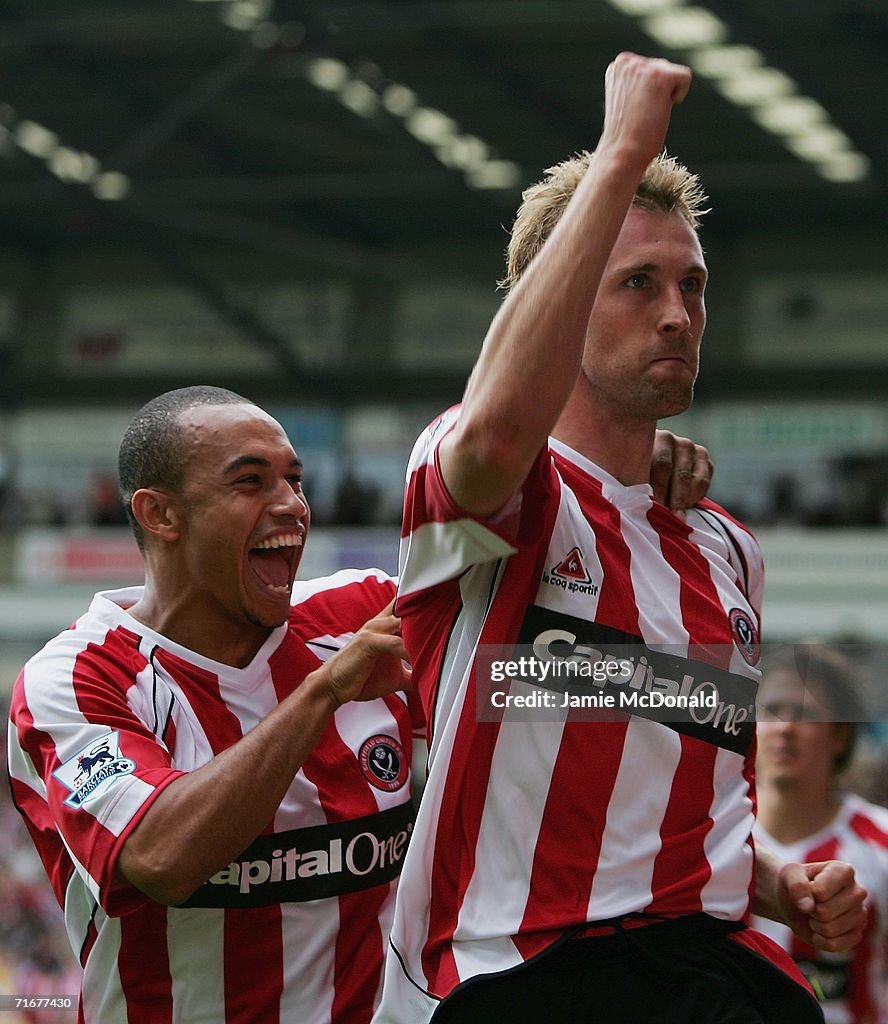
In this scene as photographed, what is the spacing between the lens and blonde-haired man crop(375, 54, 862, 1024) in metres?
2.17

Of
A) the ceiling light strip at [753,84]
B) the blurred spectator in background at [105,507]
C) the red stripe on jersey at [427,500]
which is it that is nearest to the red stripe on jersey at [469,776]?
the red stripe on jersey at [427,500]

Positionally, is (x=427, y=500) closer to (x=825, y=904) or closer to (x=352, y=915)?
(x=825, y=904)

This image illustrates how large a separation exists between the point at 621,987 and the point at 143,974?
1077 mm

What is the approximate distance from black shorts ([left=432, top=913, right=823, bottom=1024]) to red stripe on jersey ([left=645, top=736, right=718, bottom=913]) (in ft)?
0.12

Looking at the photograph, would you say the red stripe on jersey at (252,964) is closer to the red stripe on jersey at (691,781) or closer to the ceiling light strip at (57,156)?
the red stripe on jersey at (691,781)

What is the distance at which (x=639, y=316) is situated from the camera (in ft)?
7.61

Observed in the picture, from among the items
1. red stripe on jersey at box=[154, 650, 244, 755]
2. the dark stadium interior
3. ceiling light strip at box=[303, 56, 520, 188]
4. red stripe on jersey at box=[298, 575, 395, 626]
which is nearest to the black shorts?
red stripe on jersey at box=[154, 650, 244, 755]

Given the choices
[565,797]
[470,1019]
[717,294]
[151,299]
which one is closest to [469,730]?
[565,797]

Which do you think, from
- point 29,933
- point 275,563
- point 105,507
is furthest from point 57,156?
point 275,563

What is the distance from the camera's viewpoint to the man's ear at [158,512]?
3.03 metres

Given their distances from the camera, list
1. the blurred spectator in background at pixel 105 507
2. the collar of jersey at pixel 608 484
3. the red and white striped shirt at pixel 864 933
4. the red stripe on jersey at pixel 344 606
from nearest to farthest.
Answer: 1. the collar of jersey at pixel 608 484
2. the red stripe on jersey at pixel 344 606
3. the red and white striped shirt at pixel 864 933
4. the blurred spectator in background at pixel 105 507

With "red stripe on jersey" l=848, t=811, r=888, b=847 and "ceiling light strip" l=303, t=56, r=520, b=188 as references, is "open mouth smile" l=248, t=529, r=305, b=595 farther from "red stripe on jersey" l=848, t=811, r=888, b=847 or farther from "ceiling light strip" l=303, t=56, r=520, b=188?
"ceiling light strip" l=303, t=56, r=520, b=188

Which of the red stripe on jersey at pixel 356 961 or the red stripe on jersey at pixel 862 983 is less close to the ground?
the red stripe on jersey at pixel 356 961

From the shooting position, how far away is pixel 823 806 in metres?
4.88
